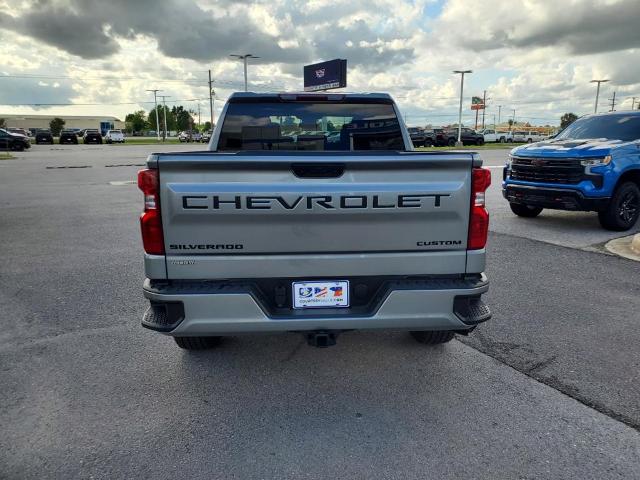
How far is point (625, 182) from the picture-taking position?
8211 millimetres

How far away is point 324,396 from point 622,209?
7401 mm

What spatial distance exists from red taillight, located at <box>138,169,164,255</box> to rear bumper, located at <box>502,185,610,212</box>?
23.9ft

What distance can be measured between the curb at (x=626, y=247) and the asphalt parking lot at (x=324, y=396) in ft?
5.16

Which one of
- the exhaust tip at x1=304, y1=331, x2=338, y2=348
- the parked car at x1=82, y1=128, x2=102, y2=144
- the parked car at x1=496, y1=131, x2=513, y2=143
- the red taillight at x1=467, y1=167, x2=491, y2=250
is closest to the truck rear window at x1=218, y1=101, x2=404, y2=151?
the red taillight at x1=467, y1=167, x2=491, y2=250

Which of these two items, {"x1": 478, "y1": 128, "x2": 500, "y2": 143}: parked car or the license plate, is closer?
the license plate

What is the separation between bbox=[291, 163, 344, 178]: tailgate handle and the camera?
2805mm

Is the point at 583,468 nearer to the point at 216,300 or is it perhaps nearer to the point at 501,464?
the point at 501,464

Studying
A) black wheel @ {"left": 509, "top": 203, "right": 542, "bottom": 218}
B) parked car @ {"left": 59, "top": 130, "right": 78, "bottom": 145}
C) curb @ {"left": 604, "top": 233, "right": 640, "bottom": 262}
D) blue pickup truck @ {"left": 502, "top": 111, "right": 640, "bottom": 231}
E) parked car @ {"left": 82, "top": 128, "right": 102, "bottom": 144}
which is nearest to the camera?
curb @ {"left": 604, "top": 233, "right": 640, "bottom": 262}

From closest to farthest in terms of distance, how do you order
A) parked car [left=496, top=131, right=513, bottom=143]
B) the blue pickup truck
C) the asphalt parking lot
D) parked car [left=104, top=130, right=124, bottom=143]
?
the asphalt parking lot < the blue pickup truck < parked car [left=104, top=130, right=124, bottom=143] < parked car [left=496, top=131, right=513, bottom=143]

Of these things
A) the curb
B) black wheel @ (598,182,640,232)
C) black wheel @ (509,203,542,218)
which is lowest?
the curb

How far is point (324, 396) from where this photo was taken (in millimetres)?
3242

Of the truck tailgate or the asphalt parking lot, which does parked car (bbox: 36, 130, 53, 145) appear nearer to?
the asphalt parking lot

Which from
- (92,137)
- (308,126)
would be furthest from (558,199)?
(92,137)

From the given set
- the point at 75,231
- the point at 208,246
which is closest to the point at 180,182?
the point at 208,246
